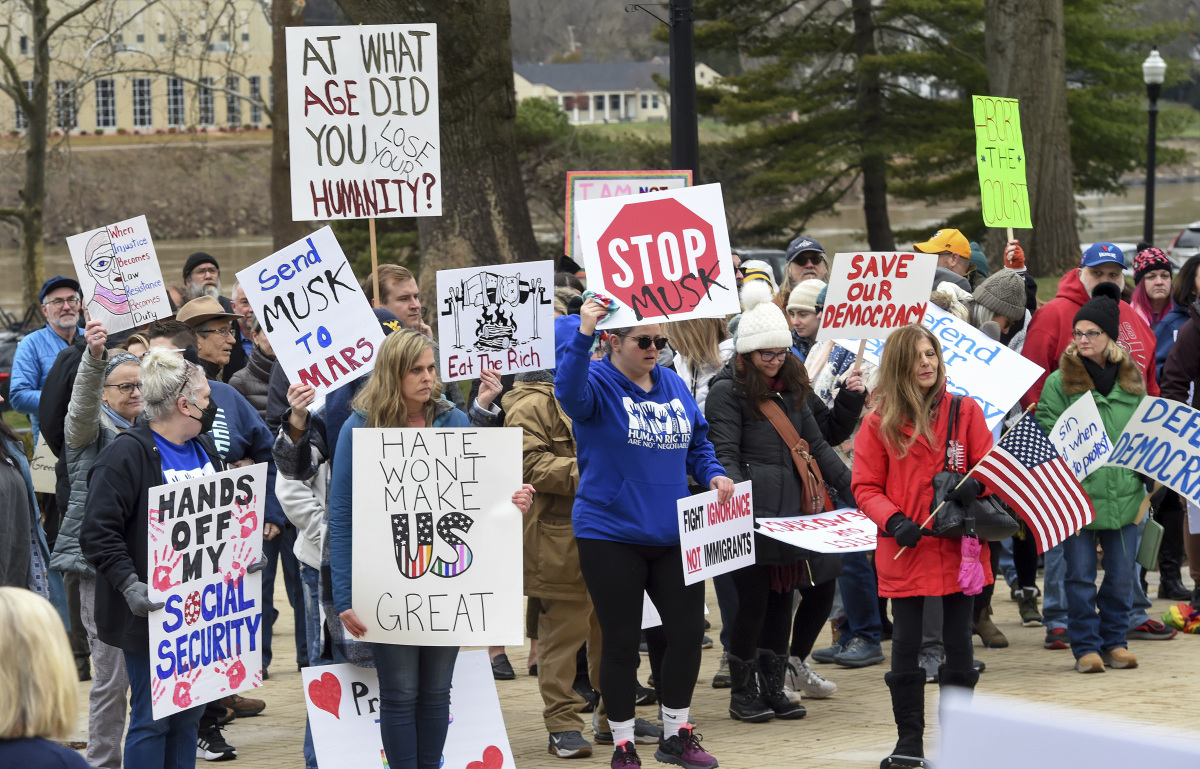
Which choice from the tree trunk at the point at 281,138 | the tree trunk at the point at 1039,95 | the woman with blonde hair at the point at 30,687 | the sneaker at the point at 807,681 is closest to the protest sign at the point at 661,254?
the sneaker at the point at 807,681

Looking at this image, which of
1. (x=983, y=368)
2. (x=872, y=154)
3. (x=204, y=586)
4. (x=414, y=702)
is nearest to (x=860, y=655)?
(x=983, y=368)

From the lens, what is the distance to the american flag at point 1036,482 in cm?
602

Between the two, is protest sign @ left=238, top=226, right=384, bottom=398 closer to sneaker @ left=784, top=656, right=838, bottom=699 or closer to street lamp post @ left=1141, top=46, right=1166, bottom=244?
sneaker @ left=784, top=656, right=838, bottom=699

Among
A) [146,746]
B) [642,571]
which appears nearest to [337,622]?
[146,746]

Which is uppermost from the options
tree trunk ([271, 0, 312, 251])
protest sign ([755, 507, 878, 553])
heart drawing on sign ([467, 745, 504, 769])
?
tree trunk ([271, 0, 312, 251])

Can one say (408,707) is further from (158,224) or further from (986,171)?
(158,224)

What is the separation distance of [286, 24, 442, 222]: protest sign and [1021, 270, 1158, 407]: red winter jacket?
12.2 feet

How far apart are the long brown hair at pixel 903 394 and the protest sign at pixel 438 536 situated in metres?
1.57

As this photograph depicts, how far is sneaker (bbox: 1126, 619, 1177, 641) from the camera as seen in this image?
8.36 m

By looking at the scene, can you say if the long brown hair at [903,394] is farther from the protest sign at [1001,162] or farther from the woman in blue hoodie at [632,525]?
the protest sign at [1001,162]

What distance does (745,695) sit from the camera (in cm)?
686

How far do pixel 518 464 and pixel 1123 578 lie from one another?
12.5ft

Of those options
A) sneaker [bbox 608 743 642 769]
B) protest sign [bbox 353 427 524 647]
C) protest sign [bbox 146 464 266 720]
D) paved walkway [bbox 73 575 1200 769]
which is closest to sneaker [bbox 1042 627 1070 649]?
paved walkway [bbox 73 575 1200 769]

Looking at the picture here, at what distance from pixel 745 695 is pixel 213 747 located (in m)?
2.43
